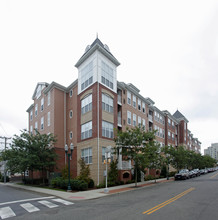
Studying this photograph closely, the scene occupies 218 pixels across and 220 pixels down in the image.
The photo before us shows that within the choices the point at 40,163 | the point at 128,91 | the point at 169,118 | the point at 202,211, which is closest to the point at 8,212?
the point at 202,211

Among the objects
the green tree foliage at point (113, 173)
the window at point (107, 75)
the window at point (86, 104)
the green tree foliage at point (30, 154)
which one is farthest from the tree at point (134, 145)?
the green tree foliage at point (30, 154)

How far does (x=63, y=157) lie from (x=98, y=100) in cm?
1079

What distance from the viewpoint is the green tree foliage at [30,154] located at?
25.8 metres

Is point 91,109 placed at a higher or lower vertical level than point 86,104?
lower

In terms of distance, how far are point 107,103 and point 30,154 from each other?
36.9 feet

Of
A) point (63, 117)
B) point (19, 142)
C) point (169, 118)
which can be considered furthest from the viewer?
point (169, 118)

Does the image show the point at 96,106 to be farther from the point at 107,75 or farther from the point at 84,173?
the point at 84,173

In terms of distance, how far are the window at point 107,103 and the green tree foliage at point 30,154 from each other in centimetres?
799

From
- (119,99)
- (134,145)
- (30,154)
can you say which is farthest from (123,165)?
(30,154)

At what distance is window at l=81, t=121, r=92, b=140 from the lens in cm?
2632

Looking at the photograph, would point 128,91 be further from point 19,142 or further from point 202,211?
point 202,211

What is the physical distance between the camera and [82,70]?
97.0 feet

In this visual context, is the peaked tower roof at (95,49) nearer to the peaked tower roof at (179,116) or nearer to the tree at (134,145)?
the tree at (134,145)

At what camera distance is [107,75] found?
2817 centimetres
